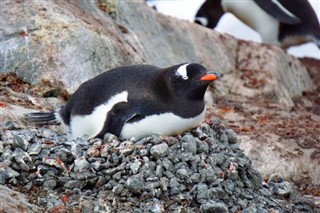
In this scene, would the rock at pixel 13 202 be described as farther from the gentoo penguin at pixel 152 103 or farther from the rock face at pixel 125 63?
the gentoo penguin at pixel 152 103

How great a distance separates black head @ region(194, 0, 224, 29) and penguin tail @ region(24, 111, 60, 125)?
8941mm


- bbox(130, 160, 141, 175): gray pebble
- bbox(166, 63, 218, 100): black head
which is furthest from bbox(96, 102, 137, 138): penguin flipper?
bbox(130, 160, 141, 175): gray pebble

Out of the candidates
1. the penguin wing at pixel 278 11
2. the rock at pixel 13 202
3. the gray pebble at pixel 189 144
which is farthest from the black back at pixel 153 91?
the penguin wing at pixel 278 11

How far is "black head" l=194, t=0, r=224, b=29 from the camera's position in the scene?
15.9 metres

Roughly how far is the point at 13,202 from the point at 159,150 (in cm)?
114

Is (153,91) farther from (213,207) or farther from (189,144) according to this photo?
(213,207)

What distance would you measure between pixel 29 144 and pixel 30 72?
2.62 meters

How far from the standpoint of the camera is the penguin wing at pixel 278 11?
45.5 ft

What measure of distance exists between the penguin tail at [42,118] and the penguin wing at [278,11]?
735 cm

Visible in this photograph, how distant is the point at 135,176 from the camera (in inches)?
227

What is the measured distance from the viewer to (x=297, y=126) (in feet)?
31.2

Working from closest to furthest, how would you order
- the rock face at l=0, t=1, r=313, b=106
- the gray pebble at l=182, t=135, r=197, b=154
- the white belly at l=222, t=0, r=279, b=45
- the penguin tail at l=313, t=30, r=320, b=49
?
the gray pebble at l=182, t=135, r=197, b=154
the rock face at l=0, t=1, r=313, b=106
the penguin tail at l=313, t=30, r=320, b=49
the white belly at l=222, t=0, r=279, b=45

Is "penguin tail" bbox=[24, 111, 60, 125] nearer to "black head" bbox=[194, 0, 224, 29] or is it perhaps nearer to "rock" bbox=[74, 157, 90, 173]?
"rock" bbox=[74, 157, 90, 173]

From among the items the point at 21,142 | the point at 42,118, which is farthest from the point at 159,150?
the point at 42,118
